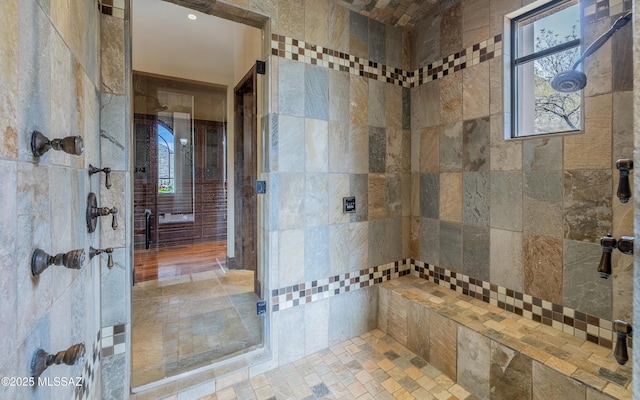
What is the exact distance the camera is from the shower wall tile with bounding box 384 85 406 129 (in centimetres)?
236

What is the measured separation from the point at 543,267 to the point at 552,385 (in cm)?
65

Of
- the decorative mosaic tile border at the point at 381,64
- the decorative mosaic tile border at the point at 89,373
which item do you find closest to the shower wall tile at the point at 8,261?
the decorative mosaic tile border at the point at 89,373

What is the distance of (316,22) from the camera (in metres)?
2.01

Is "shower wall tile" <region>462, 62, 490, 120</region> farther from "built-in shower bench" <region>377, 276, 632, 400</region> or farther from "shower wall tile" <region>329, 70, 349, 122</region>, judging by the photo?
"built-in shower bench" <region>377, 276, 632, 400</region>

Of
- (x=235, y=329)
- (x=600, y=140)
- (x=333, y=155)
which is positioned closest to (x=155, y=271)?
(x=235, y=329)

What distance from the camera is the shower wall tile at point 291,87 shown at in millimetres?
1874

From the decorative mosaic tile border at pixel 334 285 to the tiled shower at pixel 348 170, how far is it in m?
0.01

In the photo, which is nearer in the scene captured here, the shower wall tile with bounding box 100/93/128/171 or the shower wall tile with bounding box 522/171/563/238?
the shower wall tile with bounding box 100/93/128/171

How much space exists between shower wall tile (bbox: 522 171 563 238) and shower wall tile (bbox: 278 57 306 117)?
153 cm

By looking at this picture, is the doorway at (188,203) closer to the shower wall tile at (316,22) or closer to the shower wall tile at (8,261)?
the shower wall tile at (316,22)

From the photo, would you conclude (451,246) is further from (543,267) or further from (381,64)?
(381,64)

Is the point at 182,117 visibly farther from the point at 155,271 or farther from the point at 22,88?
the point at 22,88

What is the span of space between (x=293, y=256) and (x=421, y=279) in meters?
1.19

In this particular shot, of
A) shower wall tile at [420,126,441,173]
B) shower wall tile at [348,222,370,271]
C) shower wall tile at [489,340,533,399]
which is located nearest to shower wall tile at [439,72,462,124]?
shower wall tile at [420,126,441,173]
